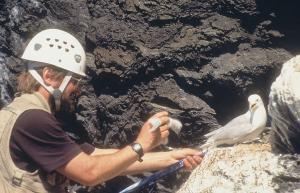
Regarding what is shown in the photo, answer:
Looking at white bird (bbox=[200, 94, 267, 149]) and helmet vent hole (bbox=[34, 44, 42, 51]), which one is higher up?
helmet vent hole (bbox=[34, 44, 42, 51])

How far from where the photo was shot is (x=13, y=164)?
5254 millimetres

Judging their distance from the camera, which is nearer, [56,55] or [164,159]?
[56,55]

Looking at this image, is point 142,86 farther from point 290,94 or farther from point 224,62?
point 290,94

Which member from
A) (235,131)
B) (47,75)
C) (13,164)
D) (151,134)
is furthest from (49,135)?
(235,131)

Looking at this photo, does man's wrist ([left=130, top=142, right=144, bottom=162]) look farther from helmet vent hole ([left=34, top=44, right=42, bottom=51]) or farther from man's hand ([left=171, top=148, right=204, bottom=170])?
helmet vent hole ([left=34, top=44, right=42, bottom=51])

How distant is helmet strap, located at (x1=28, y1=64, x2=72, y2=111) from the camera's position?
5.43m

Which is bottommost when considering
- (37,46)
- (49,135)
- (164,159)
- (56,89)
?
(164,159)

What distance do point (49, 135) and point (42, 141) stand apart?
0.08 metres

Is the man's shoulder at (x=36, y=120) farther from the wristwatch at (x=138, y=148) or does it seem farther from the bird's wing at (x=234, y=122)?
the bird's wing at (x=234, y=122)

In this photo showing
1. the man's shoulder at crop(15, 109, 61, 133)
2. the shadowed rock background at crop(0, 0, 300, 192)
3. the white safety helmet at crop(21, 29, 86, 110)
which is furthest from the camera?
the shadowed rock background at crop(0, 0, 300, 192)

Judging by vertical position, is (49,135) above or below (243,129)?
above

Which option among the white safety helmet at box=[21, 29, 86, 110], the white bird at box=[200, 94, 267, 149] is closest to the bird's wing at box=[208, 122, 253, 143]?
the white bird at box=[200, 94, 267, 149]

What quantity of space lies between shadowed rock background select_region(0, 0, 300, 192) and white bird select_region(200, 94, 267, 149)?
389mm

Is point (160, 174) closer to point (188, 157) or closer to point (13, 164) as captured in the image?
point (188, 157)
